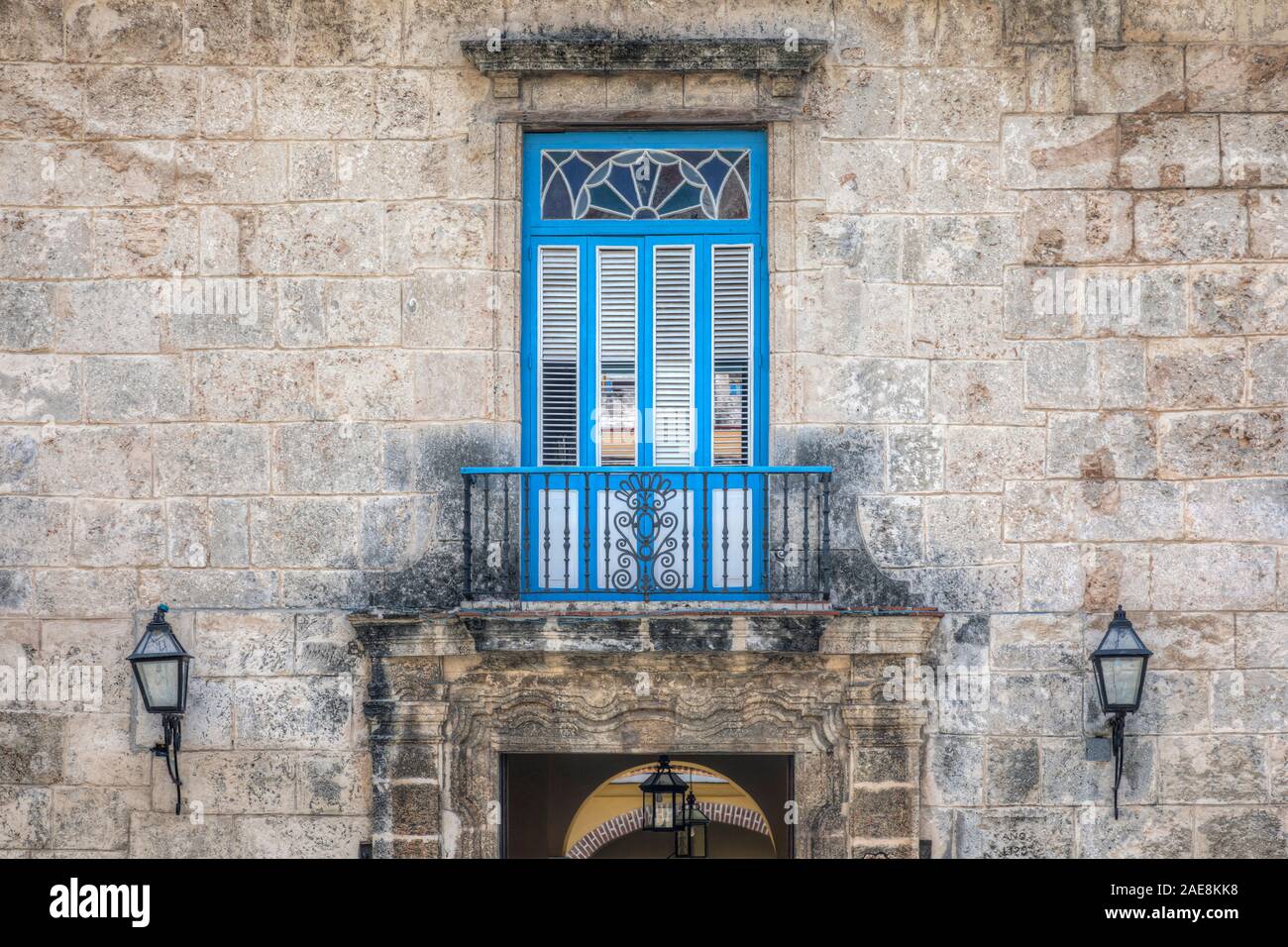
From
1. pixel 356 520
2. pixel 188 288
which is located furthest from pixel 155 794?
pixel 188 288

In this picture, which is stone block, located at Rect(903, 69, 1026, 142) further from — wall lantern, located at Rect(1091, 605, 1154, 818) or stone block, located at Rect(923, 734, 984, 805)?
stone block, located at Rect(923, 734, 984, 805)

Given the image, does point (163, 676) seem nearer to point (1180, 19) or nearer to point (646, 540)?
point (646, 540)

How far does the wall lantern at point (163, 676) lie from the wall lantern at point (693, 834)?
8.22ft

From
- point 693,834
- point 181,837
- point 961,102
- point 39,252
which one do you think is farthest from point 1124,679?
point 39,252

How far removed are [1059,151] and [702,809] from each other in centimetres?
367

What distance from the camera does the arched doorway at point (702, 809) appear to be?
28.6ft

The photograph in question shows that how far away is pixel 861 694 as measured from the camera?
8055 mm

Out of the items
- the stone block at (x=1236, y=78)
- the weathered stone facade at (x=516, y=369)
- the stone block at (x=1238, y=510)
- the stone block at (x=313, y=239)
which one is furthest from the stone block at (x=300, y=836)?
the stone block at (x=1236, y=78)

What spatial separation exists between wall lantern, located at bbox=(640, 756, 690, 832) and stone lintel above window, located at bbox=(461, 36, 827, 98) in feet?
10.7

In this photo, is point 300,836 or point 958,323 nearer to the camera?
point 300,836

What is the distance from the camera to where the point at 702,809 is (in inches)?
353

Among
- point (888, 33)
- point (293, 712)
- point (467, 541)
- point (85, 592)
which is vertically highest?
point (888, 33)

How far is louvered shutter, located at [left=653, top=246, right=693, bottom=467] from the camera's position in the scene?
846 cm

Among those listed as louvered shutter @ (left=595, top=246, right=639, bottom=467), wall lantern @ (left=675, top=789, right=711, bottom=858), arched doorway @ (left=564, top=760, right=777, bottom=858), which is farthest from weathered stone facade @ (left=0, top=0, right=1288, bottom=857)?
wall lantern @ (left=675, top=789, right=711, bottom=858)
